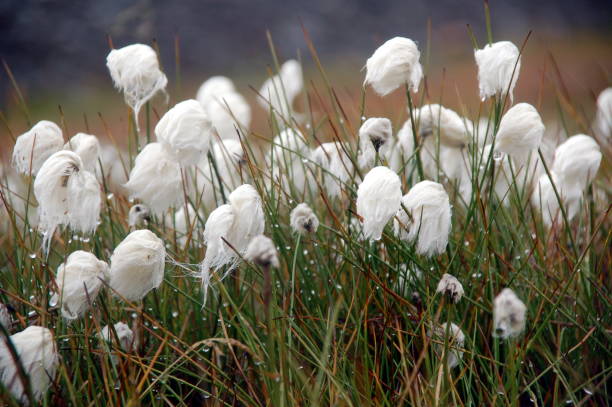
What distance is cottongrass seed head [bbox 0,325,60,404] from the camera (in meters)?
1.06

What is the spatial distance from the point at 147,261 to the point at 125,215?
0.76 meters

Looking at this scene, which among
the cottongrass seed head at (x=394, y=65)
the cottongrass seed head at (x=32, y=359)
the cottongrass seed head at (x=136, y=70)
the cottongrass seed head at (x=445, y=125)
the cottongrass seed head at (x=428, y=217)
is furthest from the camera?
the cottongrass seed head at (x=445, y=125)

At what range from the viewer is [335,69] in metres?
12.5

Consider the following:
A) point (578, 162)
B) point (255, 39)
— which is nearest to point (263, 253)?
point (578, 162)

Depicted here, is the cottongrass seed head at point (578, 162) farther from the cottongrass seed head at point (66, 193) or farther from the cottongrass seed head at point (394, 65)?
the cottongrass seed head at point (66, 193)

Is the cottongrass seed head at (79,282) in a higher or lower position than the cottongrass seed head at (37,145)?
lower

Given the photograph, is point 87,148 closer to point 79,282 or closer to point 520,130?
point 79,282

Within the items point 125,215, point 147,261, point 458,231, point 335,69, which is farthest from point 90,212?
point 335,69

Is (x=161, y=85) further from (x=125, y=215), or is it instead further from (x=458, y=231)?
(x=458, y=231)

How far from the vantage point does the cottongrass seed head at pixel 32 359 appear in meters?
1.06

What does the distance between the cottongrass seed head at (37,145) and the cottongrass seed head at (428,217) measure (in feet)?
2.62

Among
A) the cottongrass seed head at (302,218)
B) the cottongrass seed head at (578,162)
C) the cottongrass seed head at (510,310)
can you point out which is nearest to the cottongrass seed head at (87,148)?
the cottongrass seed head at (302,218)

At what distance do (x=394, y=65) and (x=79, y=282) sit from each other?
764 millimetres

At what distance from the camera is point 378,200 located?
110 centimetres
